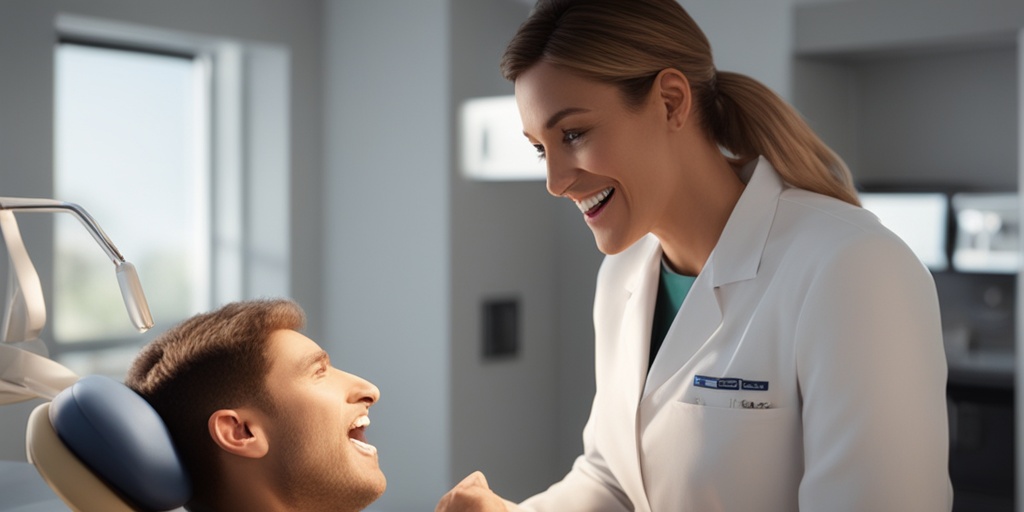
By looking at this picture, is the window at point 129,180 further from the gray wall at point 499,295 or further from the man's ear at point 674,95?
the man's ear at point 674,95

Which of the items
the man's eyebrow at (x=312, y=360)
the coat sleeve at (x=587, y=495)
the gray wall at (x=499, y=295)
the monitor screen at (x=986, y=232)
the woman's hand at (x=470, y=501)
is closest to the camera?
the woman's hand at (x=470, y=501)

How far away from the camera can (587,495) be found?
69.6 inches

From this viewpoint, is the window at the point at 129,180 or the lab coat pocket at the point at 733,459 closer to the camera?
the lab coat pocket at the point at 733,459

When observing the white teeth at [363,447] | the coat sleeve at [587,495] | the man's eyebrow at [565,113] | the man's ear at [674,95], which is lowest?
the coat sleeve at [587,495]

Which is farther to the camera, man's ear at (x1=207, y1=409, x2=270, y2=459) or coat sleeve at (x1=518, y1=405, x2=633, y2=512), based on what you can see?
coat sleeve at (x1=518, y1=405, x2=633, y2=512)

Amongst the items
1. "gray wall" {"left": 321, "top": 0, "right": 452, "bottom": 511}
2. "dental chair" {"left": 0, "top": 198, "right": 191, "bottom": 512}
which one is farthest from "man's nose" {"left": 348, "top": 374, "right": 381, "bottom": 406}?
"gray wall" {"left": 321, "top": 0, "right": 452, "bottom": 511}

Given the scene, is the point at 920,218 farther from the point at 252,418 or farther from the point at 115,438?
the point at 115,438

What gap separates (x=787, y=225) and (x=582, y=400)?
272cm

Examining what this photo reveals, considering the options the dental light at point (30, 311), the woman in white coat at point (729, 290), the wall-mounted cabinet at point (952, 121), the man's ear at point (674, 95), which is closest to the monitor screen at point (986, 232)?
the wall-mounted cabinet at point (952, 121)

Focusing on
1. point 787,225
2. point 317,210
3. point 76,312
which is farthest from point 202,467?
point 317,210

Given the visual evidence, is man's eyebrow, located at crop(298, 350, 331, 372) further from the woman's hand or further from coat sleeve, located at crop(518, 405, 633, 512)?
coat sleeve, located at crop(518, 405, 633, 512)

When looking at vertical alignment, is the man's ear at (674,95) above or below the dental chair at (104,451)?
above

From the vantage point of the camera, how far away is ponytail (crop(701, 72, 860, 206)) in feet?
5.22

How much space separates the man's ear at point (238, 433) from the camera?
143 cm
